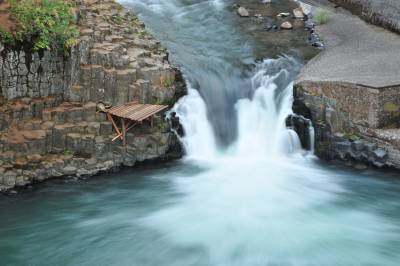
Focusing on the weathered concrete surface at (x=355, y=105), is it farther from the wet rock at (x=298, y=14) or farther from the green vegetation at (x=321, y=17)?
the wet rock at (x=298, y=14)

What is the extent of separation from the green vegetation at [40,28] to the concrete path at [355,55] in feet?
20.0

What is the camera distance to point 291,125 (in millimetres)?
14586

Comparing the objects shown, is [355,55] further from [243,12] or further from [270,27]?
[243,12]

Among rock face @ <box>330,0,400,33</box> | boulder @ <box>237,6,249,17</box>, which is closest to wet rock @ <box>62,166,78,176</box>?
boulder @ <box>237,6,249,17</box>

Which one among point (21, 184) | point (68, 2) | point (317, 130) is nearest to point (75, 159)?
point (21, 184)

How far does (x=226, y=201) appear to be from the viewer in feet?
39.9

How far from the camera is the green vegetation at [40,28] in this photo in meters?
13.0

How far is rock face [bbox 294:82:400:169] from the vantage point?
13.3 metres

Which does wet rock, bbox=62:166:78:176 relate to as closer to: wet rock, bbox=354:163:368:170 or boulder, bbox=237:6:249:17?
wet rock, bbox=354:163:368:170

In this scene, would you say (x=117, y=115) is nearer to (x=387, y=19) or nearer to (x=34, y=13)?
(x=34, y=13)

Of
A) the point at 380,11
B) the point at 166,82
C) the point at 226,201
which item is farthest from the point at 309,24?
the point at 226,201

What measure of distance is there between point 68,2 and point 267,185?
7335 mm

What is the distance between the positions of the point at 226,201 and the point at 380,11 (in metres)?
10.0

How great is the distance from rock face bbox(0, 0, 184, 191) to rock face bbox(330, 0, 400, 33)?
800 cm
